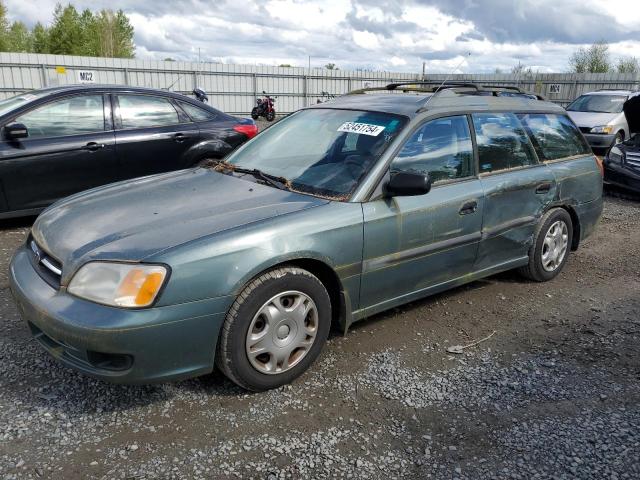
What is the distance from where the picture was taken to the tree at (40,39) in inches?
1876

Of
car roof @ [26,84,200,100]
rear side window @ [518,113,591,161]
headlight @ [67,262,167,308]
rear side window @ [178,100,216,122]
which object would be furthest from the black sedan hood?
headlight @ [67,262,167,308]

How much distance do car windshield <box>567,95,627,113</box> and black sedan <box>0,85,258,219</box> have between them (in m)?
10.6

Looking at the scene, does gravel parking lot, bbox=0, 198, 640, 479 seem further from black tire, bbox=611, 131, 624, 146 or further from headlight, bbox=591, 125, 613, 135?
black tire, bbox=611, 131, 624, 146

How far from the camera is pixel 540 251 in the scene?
4.56 m

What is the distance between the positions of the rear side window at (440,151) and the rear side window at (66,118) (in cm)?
402

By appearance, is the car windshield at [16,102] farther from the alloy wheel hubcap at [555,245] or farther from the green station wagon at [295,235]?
the alloy wheel hubcap at [555,245]

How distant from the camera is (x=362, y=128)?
11.9ft

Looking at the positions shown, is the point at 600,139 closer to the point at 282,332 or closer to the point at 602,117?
the point at 602,117

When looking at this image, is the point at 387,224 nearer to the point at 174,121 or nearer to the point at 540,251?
the point at 540,251

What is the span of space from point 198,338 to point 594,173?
13.3ft

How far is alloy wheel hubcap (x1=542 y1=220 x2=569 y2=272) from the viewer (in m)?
4.64

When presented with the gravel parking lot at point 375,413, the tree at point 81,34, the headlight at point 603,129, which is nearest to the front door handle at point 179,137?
the gravel parking lot at point 375,413

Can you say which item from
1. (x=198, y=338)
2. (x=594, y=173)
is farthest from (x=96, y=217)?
(x=594, y=173)

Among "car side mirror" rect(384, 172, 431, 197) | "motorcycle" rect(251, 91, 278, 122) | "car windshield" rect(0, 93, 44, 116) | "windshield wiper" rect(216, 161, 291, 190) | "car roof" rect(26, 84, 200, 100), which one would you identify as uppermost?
"car roof" rect(26, 84, 200, 100)
